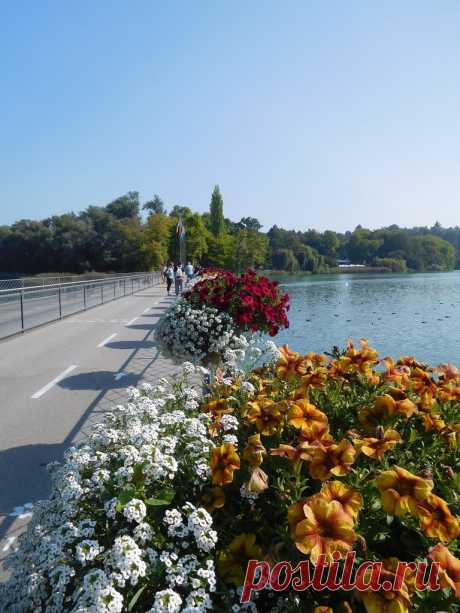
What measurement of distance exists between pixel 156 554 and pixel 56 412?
4.71m

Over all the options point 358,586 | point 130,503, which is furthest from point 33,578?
point 358,586

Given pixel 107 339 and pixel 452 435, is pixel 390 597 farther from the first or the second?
pixel 107 339

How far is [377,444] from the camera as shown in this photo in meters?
1.93

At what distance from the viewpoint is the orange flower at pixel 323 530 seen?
149cm

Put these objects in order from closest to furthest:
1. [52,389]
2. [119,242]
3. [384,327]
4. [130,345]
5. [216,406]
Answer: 1. [216,406]
2. [52,389]
3. [130,345]
4. [384,327]
5. [119,242]

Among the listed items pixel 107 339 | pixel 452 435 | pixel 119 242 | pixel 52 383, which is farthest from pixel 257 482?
pixel 119 242

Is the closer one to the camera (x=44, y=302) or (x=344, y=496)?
(x=344, y=496)

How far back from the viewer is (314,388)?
2742 mm

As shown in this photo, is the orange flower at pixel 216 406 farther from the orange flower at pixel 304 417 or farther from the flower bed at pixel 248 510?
the orange flower at pixel 304 417

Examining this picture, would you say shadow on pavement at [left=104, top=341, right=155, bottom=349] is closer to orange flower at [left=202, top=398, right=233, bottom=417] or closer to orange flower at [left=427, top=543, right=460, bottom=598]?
orange flower at [left=202, top=398, right=233, bottom=417]

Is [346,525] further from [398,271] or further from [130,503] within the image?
[398,271]

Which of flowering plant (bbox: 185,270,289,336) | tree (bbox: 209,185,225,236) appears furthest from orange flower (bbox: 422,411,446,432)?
Answer: tree (bbox: 209,185,225,236)

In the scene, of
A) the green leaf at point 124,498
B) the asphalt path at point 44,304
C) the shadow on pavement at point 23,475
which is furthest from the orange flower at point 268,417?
the asphalt path at point 44,304

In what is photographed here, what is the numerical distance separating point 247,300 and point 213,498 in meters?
3.76
